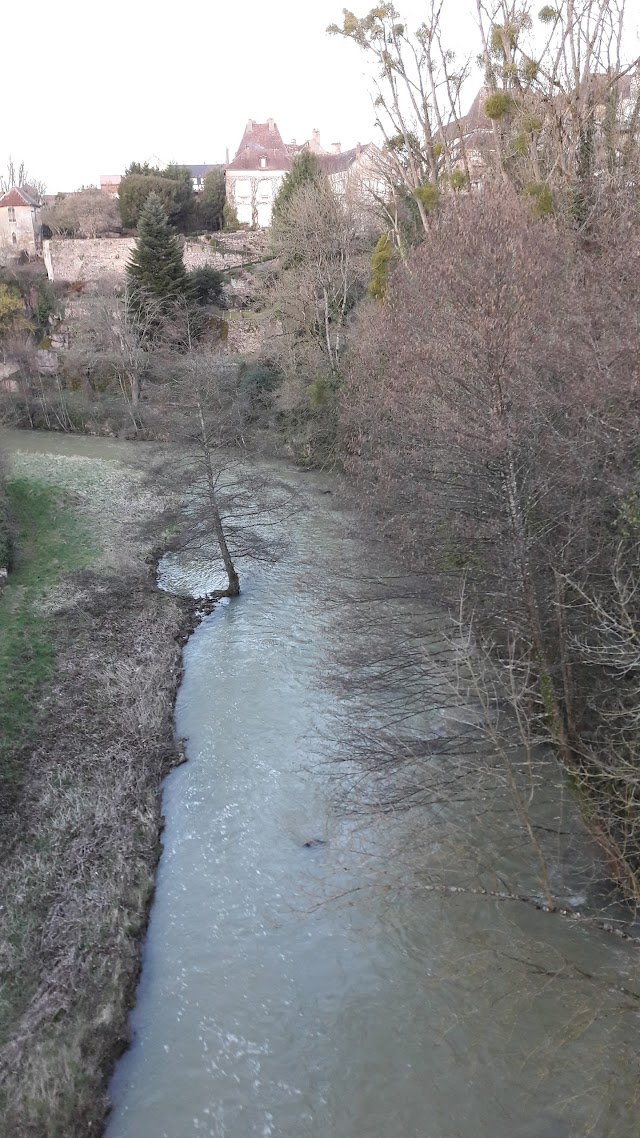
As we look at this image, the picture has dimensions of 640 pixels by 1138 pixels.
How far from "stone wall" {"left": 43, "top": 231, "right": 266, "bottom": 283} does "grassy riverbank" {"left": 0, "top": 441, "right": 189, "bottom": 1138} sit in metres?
21.4

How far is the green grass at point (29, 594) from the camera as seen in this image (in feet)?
33.7

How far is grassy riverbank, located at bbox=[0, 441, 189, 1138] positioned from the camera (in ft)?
20.1

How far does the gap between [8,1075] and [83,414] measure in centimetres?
2658

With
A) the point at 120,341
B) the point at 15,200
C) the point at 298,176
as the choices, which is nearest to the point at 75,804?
the point at 120,341

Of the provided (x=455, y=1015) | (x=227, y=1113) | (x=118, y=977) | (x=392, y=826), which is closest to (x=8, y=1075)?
(x=118, y=977)

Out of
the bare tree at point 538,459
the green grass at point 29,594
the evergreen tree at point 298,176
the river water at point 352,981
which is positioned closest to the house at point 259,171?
the evergreen tree at point 298,176

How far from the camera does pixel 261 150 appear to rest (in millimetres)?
39688

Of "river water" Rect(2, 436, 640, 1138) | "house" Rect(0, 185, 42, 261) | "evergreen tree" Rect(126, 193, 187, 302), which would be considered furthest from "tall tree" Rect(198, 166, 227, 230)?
"river water" Rect(2, 436, 640, 1138)

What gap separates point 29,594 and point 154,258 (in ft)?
67.7

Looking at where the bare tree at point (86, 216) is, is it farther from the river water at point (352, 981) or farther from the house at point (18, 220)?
the river water at point (352, 981)

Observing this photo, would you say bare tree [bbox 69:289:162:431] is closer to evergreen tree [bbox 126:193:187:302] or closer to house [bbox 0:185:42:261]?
evergreen tree [bbox 126:193:187:302]

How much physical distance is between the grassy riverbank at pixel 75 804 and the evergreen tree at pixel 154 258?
16519mm

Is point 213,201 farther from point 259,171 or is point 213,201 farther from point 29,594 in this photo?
point 29,594

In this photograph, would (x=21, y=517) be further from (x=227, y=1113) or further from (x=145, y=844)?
(x=227, y=1113)
